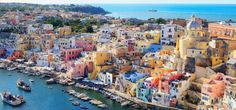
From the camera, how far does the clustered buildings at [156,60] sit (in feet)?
95.1

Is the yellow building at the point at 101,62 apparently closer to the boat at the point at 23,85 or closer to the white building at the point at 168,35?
the boat at the point at 23,85

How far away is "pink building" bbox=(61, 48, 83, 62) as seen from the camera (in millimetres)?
43653

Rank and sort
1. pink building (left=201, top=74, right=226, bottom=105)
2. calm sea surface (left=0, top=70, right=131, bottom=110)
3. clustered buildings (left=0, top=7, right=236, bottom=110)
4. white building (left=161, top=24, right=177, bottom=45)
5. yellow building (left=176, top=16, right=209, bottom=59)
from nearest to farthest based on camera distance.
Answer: pink building (left=201, top=74, right=226, bottom=105) < clustered buildings (left=0, top=7, right=236, bottom=110) < calm sea surface (left=0, top=70, right=131, bottom=110) < yellow building (left=176, top=16, right=209, bottom=59) < white building (left=161, top=24, right=177, bottom=45)

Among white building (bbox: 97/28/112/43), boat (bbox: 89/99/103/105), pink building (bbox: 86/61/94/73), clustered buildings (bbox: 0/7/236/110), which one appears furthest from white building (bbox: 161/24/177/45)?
boat (bbox: 89/99/103/105)

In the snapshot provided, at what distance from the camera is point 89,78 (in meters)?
37.0

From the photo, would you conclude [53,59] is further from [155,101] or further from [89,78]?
[155,101]

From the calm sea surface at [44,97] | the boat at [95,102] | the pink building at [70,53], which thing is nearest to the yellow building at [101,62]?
the calm sea surface at [44,97]

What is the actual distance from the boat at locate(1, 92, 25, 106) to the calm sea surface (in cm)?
32

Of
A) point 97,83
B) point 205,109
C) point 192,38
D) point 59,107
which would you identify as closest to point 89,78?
point 97,83

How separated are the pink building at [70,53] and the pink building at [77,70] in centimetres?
530

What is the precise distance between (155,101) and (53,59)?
1637 centimetres

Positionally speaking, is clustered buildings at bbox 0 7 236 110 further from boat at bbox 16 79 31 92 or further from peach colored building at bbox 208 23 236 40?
boat at bbox 16 79 31 92

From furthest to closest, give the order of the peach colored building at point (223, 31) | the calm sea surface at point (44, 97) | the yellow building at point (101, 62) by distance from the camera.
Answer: the yellow building at point (101, 62)
the peach colored building at point (223, 31)
the calm sea surface at point (44, 97)

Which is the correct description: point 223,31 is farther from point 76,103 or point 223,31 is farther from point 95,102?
point 76,103
